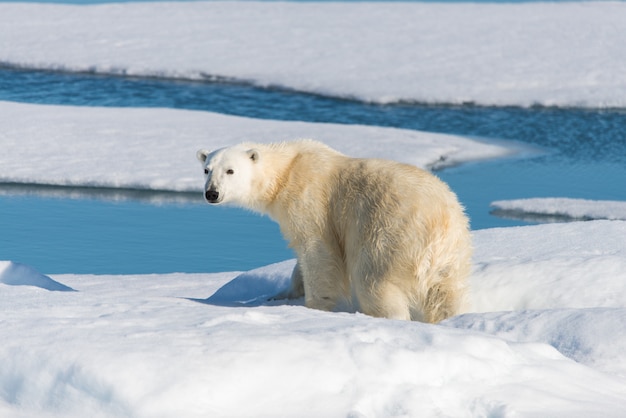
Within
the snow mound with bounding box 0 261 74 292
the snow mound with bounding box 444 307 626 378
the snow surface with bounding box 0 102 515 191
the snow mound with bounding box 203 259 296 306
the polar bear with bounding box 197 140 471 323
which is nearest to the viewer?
the snow mound with bounding box 444 307 626 378

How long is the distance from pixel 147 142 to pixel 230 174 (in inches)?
193

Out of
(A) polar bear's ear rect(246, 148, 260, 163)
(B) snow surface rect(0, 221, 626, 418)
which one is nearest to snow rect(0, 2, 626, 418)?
(B) snow surface rect(0, 221, 626, 418)

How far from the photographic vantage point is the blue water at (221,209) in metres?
6.29

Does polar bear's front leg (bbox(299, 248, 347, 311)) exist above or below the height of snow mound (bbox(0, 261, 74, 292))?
above

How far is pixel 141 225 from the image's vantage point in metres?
6.83

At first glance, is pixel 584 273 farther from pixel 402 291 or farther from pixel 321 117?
pixel 321 117

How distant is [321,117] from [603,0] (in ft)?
31.4

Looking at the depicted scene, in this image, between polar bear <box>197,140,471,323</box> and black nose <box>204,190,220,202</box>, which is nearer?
polar bear <box>197,140,471,323</box>

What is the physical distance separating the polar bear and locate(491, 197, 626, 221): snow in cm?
338

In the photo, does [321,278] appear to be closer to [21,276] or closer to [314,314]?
[314,314]

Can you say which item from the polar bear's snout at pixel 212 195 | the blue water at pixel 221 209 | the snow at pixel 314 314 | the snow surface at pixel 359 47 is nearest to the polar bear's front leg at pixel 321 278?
the snow at pixel 314 314

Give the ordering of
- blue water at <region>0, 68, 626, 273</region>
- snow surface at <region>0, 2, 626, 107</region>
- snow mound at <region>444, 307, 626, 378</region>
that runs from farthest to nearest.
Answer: snow surface at <region>0, 2, 626, 107</region> → blue water at <region>0, 68, 626, 273</region> → snow mound at <region>444, 307, 626, 378</region>

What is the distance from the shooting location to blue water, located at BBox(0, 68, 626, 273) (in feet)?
20.6

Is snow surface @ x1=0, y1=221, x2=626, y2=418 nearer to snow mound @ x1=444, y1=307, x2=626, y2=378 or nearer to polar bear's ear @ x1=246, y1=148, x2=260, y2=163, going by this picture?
snow mound @ x1=444, y1=307, x2=626, y2=378
